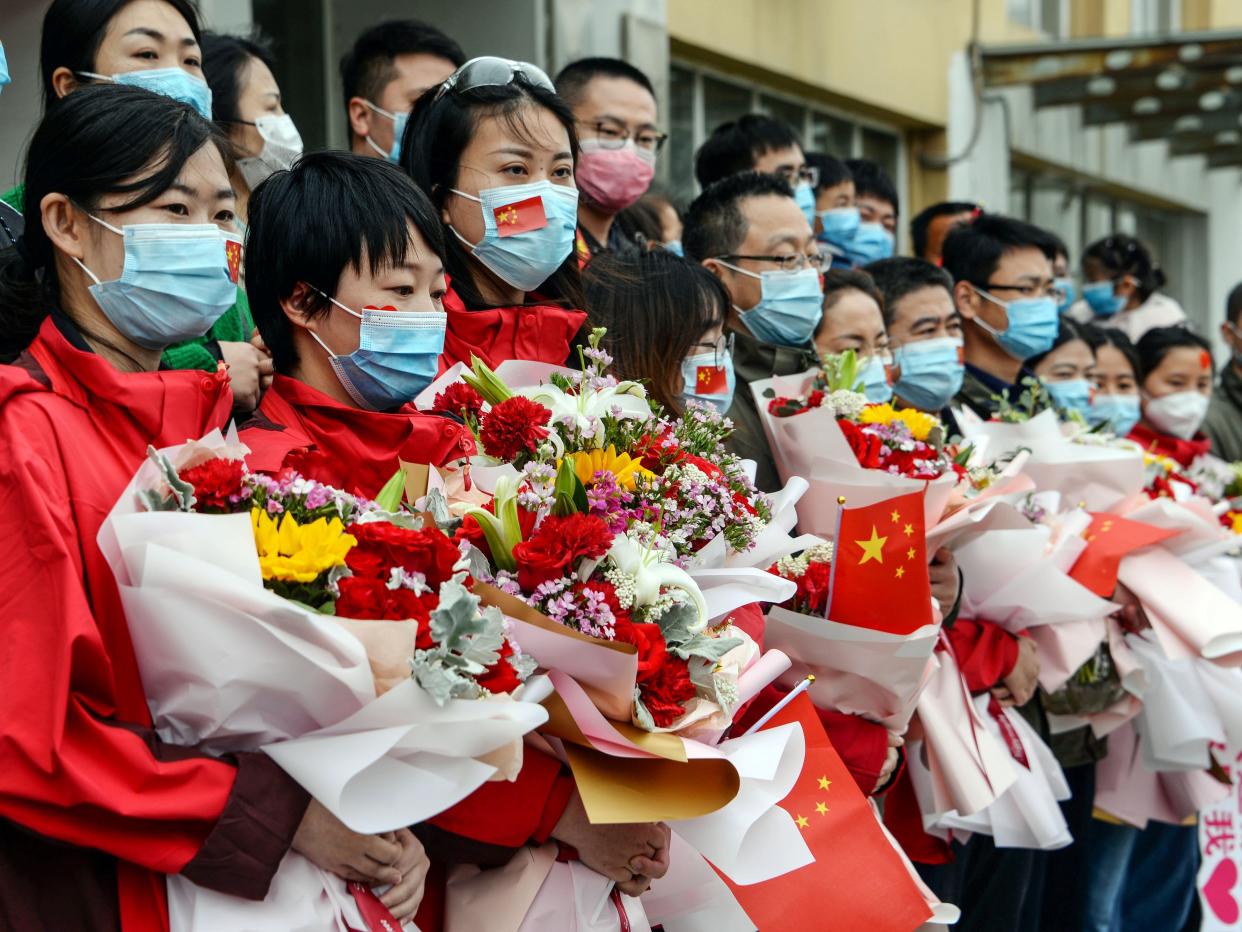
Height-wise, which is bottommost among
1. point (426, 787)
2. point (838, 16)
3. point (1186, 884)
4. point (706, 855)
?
point (1186, 884)

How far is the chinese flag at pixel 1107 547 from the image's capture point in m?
4.50

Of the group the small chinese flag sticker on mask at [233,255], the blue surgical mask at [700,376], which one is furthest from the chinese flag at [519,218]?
the small chinese flag sticker on mask at [233,255]

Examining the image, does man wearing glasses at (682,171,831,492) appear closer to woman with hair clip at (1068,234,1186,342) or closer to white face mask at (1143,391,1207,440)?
white face mask at (1143,391,1207,440)

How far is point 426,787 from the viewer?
7.25ft

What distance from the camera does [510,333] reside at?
3383mm

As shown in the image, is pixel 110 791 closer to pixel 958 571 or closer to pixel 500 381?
pixel 500 381

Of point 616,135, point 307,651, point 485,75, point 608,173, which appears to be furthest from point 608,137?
point 307,651

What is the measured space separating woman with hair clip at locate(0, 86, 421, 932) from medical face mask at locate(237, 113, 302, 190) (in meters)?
1.69

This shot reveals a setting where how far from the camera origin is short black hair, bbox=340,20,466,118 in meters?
4.98

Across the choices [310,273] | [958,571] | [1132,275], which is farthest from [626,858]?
[1132,275]

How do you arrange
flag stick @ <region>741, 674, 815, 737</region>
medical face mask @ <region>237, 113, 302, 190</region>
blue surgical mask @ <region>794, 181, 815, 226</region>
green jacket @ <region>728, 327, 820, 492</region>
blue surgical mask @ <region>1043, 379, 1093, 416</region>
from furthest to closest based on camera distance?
blue surgical mask @ <region>1043, 379, 1093, 416</region>, blue surgical mask @ <region>794, 181, 815, 226</region>, medical face mask @ <region>237, 113, 302, 190</region>, green jacket @ <region>728, 327, 820, 492</region>, flag stick @ <region>741, 674, 815, 737</region>

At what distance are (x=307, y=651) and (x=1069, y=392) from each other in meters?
4.50

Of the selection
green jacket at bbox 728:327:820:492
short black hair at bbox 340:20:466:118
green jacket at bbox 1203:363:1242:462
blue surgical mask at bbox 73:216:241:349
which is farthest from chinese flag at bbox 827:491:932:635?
green jacket at bbox 1203:363:1242:462

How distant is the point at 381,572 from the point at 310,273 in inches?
31.0
